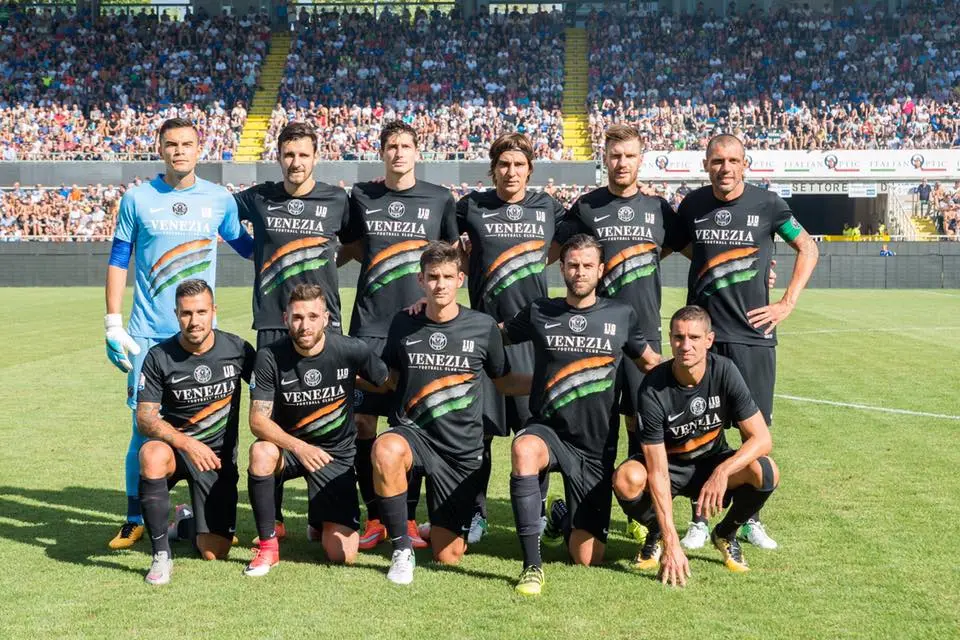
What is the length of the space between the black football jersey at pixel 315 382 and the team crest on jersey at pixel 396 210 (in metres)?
0.95

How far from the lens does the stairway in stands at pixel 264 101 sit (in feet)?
130

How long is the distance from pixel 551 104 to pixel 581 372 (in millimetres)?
36127

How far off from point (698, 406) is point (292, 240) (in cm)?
262

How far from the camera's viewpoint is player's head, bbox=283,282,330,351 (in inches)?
235

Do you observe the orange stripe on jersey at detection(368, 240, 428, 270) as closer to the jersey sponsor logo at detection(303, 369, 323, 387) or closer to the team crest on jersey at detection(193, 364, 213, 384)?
the jersey sponsor logo at detection(303, 369, 323, 387)

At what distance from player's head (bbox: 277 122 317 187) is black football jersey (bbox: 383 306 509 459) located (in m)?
1.14

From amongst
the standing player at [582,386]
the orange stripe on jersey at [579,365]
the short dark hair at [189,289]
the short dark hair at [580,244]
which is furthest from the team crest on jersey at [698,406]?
the short dark hair at [189,289]

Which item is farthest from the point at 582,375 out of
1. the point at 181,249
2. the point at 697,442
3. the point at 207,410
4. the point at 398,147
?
the point at 181,249

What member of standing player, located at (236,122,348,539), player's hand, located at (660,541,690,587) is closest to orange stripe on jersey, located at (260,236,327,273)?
standing player, located at (236,122,348,539)

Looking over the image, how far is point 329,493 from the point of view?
627 cm

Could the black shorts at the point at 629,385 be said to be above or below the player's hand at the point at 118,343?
below

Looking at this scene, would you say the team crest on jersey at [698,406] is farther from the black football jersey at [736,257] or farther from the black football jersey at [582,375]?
the black football jersey at [736,257]

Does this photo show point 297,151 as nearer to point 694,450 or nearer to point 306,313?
point 306,313

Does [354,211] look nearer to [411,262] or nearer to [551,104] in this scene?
[411,262]
